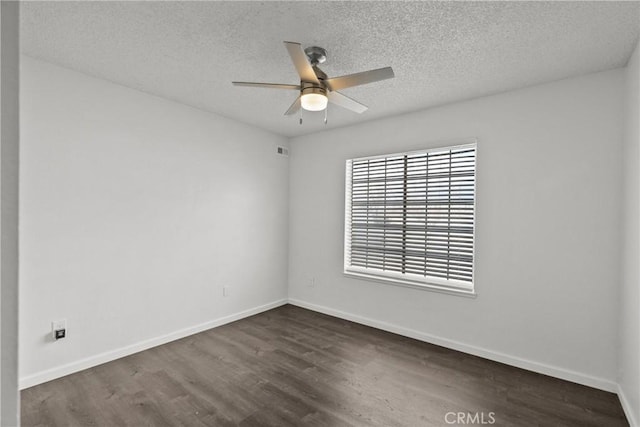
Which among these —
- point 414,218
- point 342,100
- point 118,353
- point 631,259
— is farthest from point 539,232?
point 118,353

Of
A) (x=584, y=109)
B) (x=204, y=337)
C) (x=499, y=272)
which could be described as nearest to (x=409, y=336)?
(x=499, y=272)

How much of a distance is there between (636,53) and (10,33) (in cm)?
322

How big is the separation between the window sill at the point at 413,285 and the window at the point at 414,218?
12mm

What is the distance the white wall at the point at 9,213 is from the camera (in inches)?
17.4

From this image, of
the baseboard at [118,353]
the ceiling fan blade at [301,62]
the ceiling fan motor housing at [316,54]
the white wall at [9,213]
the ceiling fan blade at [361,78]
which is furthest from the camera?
the baseboard at [118,353]

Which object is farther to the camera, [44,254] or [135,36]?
[44,254]

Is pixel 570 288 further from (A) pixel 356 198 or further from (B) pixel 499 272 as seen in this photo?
(A) pixel 356 198

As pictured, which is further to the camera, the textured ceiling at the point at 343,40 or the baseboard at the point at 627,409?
the baseboard at the point at 627,409

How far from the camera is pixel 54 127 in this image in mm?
2531

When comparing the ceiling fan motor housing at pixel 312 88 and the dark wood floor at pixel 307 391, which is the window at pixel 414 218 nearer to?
the dark wood floor at pixel 307 391

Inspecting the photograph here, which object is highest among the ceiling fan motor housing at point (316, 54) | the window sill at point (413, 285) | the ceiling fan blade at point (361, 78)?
the ceiling fan motor housing at point (316, 54)

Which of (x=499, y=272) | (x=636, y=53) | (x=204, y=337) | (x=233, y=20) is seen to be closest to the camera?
(x=233, y=20)

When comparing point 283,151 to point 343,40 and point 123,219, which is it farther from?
point 343,40

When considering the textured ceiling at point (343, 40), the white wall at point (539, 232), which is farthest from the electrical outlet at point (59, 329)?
the white wall at point (539, 232)
